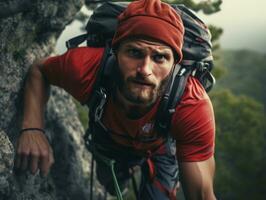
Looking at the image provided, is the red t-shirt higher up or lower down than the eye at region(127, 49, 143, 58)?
lower down

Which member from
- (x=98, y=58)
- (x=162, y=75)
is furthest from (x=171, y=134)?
(x=98, y=58)

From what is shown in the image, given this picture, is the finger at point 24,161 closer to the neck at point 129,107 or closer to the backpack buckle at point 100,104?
the backpack buckle at point 100,104

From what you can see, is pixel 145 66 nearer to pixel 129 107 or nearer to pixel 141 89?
pixel 141 89

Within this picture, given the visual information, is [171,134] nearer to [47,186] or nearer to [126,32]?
[126,32]

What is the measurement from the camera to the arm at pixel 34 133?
13.3ft

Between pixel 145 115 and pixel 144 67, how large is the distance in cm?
62

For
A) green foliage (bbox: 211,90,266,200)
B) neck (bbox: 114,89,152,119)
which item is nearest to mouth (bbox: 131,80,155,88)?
neck (bbox: 114,89,152,119)

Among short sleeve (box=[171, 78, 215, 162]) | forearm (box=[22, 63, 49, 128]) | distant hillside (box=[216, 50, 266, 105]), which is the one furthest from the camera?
→ distant hillside (box=[216, 50, 266, 105])

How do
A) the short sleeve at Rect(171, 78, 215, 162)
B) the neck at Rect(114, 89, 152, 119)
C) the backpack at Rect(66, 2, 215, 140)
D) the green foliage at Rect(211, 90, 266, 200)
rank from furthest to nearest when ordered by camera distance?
the green foliage at Rect(211, 90, 266, 200), the neck at Rect(114, 89, 152, 119), the backpack at Rect(66, 2, 215, 140), the short sleeve at Rect(171, 78, 215, 162)

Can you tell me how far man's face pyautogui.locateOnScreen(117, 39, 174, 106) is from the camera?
3.51 m

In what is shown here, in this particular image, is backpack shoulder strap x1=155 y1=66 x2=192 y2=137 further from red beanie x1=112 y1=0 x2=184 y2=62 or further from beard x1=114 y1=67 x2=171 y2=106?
red beanie x1=112 y1=0 x2=184 y2=62

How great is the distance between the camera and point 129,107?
396 centimetres

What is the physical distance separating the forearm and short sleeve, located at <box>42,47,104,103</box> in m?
0.18

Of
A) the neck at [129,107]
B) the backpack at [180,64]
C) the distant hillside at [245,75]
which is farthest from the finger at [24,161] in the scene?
the distant hillside at [245,75]
